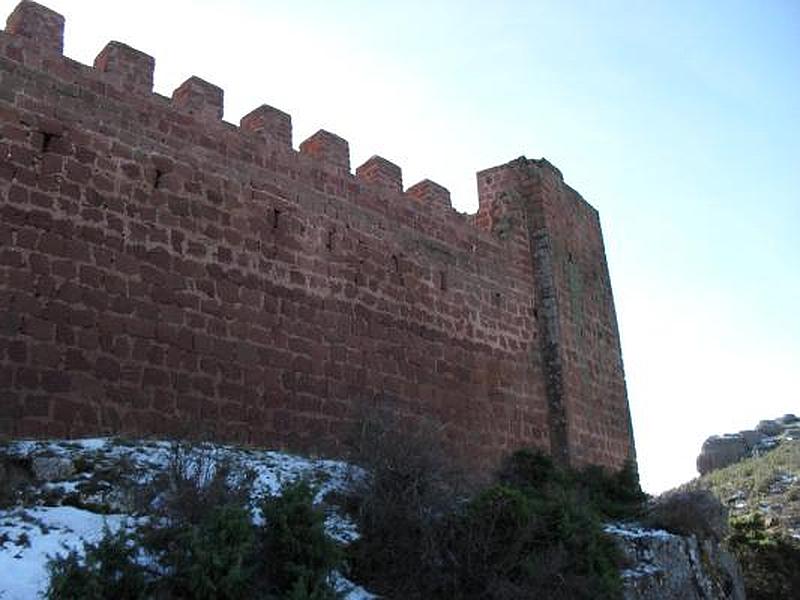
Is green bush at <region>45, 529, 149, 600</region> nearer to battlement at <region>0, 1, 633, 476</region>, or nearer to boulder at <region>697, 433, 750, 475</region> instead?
battlement at <region>0, 1, 633, 476</region>

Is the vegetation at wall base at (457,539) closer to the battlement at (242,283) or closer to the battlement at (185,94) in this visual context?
the battlement at (242,283)

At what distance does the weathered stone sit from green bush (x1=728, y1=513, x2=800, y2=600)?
51.8 feet

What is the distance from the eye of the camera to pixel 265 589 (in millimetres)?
5957

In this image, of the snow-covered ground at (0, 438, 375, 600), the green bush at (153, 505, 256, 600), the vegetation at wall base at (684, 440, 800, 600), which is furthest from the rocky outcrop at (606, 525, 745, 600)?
the green bush at (153, 505, 256, 600)

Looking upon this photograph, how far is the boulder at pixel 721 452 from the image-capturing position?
43.4 metres

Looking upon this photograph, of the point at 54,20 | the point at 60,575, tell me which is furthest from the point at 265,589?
the point at 54,20

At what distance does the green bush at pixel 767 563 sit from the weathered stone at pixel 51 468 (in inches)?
622

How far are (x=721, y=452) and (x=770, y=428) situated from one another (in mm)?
3746

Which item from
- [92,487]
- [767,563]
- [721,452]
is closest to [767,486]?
[721,452]

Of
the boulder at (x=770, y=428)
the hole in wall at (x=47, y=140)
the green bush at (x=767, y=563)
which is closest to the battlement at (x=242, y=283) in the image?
the hole in wall at (x=47, y=140)

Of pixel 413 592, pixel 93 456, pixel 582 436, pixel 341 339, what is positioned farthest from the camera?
pixel 582 436

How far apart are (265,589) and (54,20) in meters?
7.11

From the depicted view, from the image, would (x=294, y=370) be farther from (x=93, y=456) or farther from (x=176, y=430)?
(x=93, y=456)

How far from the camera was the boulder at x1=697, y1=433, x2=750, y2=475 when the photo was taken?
43.4 metres
